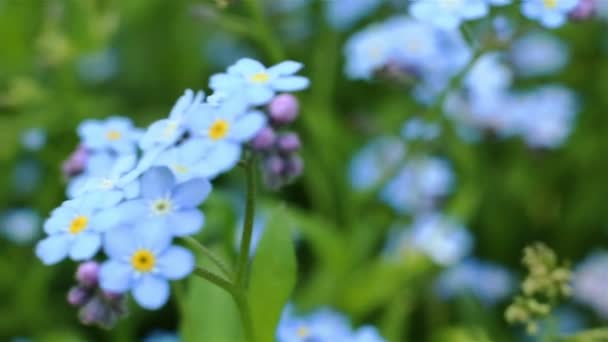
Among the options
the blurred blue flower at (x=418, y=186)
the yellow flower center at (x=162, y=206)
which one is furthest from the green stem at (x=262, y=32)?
the yellow flower center at (x=162, y=206)

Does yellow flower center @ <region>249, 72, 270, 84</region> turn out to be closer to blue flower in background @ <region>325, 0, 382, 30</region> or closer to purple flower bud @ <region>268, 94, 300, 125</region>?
purple flower bud @ <region>268, 94, 300, 125</region>

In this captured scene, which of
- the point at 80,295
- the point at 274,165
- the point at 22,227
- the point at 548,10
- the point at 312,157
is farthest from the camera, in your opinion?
the point at 312,157

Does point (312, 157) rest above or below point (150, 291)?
above

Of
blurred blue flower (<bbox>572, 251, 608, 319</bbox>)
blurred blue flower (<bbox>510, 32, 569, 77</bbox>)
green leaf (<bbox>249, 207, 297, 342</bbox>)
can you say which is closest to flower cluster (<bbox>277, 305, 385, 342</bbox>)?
green leaf (<bbox>249, 207, 297, 342</bbox>)

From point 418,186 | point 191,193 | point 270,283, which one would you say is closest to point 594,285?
point 418,186

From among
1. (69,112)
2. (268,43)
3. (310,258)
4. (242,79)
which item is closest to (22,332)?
(69,112)

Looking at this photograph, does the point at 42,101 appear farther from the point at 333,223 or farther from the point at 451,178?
the point at 451,178

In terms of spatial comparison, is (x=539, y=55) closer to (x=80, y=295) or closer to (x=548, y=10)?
(x=548, y=10)

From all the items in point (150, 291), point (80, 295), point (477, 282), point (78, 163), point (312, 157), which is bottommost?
point (150, 291)
